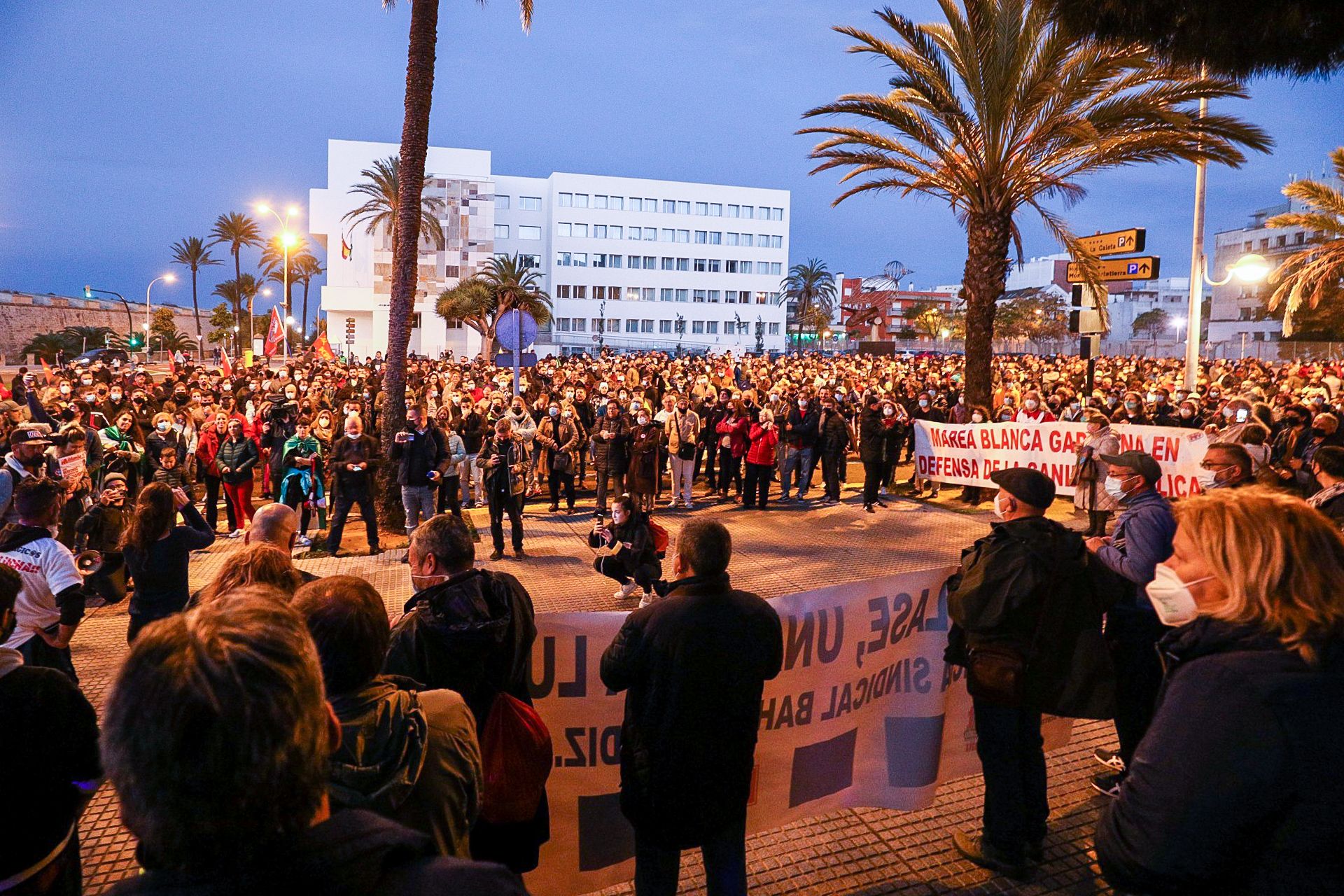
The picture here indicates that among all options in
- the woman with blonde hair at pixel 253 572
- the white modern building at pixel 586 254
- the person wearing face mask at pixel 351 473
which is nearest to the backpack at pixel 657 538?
the person wearing face mask at pixel 351 473

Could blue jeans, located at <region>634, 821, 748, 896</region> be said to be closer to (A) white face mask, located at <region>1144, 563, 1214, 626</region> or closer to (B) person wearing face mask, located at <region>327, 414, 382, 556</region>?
(A) white face mask, located at <region>1144, 563, 1214, 626</region>

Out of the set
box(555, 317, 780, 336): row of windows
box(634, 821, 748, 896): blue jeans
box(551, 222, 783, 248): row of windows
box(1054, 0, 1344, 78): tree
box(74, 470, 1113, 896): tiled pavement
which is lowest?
box(74, 470, 1113, 896): tiled pavement

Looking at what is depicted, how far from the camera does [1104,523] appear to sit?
11.9 metres

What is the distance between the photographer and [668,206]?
85.4 metres

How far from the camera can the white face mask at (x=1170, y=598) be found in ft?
8.45

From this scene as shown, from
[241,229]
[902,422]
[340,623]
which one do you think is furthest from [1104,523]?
[241,229]

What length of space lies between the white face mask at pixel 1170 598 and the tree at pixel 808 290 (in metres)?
84.2

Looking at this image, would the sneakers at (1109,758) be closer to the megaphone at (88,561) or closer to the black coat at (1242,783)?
the black coat at (1242,783)

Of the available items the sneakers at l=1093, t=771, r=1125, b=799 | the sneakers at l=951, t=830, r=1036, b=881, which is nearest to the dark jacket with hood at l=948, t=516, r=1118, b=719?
the sneakers at l=951, t=830, r=1036, b=881

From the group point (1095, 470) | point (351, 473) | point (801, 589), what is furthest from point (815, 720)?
point (1095, 470)

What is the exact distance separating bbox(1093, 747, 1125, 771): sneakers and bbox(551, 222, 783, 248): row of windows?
80280mm

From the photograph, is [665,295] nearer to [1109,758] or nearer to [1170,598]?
[1109,758]

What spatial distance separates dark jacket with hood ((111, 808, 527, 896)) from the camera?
46.6 inches

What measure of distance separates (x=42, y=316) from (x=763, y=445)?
10168 centimetres
